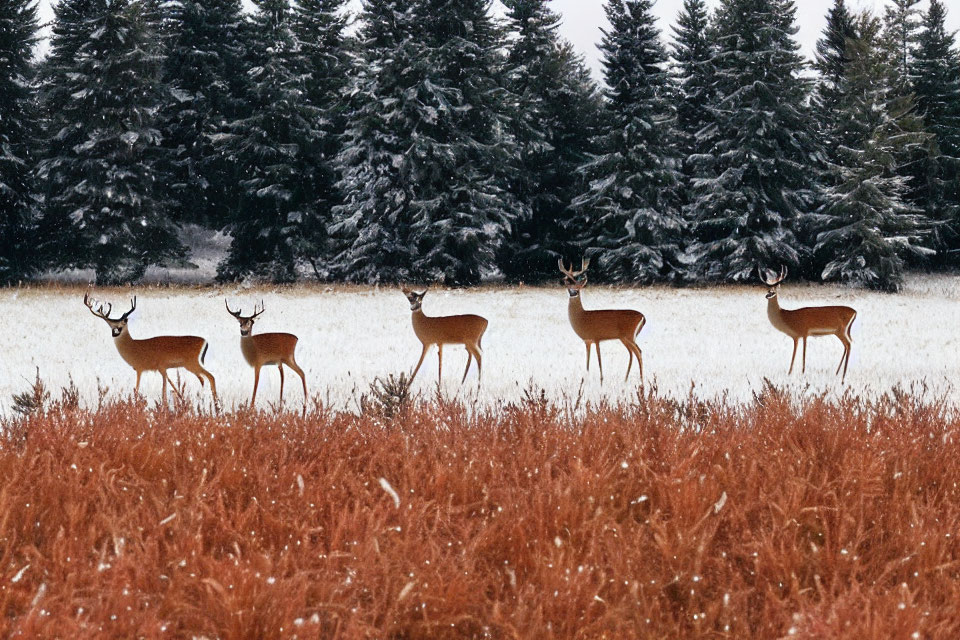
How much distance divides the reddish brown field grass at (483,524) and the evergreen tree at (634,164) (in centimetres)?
2141

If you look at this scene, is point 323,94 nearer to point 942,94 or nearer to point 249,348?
point 942,94

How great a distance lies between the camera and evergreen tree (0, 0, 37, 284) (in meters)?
27.6

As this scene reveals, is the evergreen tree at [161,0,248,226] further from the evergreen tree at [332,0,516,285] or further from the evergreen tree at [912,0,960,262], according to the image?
the evergreen tree at [912,0,960,262]

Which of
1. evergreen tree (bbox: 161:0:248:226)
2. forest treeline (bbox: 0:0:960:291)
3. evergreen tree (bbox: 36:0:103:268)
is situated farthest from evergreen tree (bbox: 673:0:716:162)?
evergreen tree (bbox: 36:0:103:268)

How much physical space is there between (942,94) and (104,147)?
31779mm

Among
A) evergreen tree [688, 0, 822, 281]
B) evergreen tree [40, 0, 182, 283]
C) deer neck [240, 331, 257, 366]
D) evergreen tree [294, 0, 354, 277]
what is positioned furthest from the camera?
evergreen tree [294, 0, 354, 277]

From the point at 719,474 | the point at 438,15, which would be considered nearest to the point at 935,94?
the point at 438,15

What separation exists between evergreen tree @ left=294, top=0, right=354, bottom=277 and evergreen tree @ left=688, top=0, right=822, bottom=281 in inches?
501

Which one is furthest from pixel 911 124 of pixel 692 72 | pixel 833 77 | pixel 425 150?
pixel 425 150

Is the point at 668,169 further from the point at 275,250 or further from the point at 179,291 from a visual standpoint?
the point at 179,291

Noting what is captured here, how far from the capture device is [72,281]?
2848 cm

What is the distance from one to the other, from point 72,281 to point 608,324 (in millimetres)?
25689

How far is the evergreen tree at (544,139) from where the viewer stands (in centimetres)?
2903

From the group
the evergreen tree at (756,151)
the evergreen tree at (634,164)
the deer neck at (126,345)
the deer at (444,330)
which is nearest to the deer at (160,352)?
the deer neck at (126,345)
